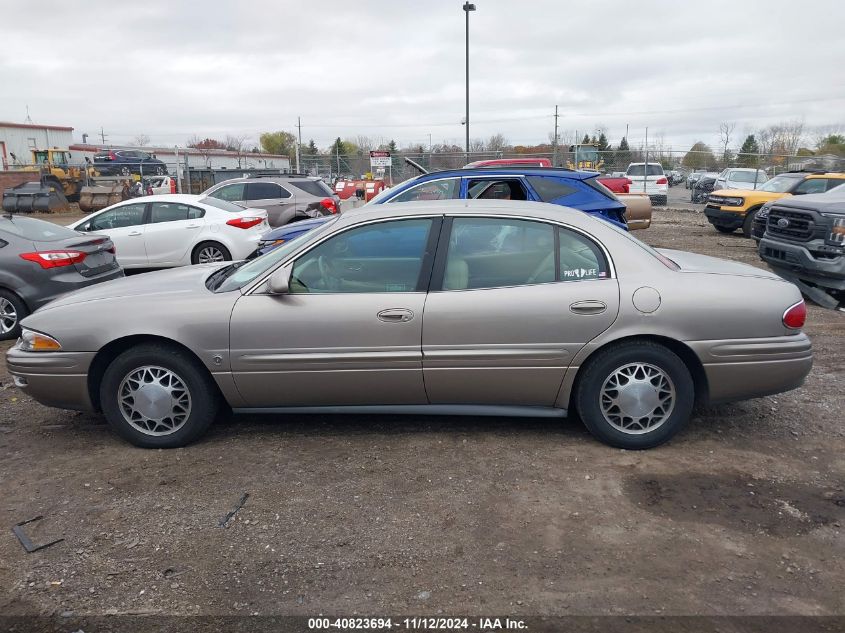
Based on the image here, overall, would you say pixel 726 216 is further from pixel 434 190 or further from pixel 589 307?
pixel 589 307

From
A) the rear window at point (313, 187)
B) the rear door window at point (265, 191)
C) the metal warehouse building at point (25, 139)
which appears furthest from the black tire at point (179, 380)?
the metal warehouse building at point (25, 139)

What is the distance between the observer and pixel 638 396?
4086 mm

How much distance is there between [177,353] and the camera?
4188 millimetres

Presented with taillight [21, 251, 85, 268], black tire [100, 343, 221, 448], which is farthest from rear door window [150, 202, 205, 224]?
black tire [100, 343, 221, 448]

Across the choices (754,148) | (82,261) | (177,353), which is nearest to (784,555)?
(177,353)

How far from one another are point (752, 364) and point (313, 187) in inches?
489

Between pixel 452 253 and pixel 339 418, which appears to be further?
pixel 339 418

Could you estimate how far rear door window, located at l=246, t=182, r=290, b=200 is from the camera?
15.0 meters

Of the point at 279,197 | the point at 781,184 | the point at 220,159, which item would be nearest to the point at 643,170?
the point at 781,184

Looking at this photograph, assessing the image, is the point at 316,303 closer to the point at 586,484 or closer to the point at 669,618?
the point at 586,484

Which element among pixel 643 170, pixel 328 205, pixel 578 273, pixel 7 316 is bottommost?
pixel 7 316

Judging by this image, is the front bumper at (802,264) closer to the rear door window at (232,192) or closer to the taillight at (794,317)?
the taillight at (794,317)

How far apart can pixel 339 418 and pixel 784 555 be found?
2816 millimetres

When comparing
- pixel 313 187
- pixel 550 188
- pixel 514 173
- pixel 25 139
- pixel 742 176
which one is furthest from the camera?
pixel 25 139
